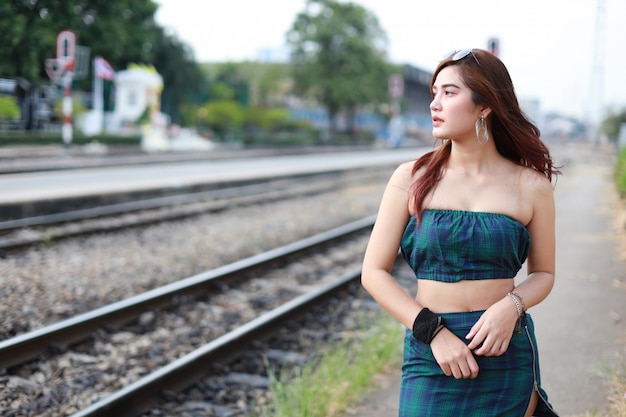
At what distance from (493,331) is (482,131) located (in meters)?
0.57

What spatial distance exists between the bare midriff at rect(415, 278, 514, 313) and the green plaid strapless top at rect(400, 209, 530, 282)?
0.06 ft

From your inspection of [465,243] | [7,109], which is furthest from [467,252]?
[7,109]

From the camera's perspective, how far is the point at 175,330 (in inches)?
225

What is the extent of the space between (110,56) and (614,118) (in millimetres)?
34714

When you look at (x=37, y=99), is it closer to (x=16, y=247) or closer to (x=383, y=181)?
(x=383, y=181)

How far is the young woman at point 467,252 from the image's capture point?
6.33 feet

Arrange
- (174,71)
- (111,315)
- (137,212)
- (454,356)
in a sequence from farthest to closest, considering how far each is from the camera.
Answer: (174,71), (137,212), (111,315), (454,356)

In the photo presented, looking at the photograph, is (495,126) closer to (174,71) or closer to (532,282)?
(532,282)

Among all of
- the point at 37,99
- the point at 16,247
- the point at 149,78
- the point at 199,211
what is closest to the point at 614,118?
the point at 149,78

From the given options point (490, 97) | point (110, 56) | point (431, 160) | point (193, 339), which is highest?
point (110, 56)

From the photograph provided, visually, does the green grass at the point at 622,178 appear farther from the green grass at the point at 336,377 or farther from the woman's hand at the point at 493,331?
the woman's hand at the point at 493,331

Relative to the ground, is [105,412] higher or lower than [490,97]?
lower

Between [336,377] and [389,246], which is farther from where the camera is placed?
[336,377]

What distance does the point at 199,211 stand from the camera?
12.0 metres
